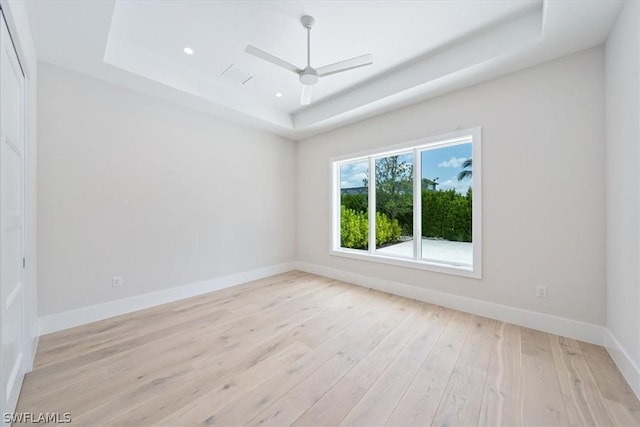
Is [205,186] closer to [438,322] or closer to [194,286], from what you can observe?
[194,286]

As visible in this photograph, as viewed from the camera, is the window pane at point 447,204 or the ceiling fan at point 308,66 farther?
the window pane at point 447,204

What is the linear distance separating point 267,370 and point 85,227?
2579mm

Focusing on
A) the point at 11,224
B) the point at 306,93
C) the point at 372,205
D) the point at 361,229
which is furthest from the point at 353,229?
the point at 11,224

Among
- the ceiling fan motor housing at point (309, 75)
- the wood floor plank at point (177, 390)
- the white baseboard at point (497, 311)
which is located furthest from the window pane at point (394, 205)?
the wood floor plank at point (177, 390)

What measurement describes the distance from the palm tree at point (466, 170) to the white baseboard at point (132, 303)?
11.6ft

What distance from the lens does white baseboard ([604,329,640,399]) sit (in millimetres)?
1732

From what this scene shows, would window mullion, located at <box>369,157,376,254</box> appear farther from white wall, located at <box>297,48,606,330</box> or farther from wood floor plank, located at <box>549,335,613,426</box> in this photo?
wood floor plank, located at <box>549,335,613,426</box>

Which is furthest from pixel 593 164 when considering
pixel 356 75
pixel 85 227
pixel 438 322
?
pixel 85 227

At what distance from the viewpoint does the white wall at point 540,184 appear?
2402mm

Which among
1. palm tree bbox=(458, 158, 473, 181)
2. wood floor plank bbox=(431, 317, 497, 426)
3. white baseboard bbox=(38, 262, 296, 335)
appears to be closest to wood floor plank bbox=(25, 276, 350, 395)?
white baseboard bbox=(38, 262, 296, 335)

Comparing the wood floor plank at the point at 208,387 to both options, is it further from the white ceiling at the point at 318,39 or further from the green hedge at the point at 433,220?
the white ceiling at the point at 318,39

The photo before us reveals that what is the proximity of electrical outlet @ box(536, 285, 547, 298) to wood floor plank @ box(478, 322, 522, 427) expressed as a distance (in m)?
0.49

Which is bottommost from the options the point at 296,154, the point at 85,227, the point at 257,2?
the point at 85,227

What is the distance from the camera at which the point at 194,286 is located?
372 cm
